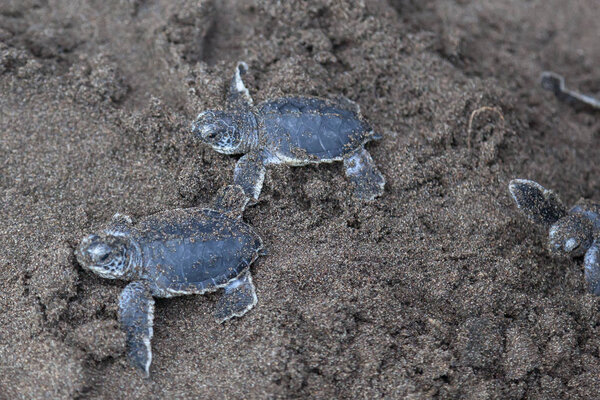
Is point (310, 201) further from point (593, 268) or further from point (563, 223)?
point (593, 268)

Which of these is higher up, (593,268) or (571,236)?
(571,236)

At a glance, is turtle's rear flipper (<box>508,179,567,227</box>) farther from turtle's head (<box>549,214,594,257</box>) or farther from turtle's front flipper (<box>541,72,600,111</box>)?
turtle's front flipper (<box>541,72,600,111</box>)

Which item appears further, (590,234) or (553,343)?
(590,234)


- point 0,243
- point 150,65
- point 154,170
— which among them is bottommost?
point 0,243

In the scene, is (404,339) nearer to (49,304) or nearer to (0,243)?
(49,304)

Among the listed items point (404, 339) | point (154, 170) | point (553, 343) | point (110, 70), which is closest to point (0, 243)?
point (154, 170)

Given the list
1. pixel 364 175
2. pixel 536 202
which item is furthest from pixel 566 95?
pixel 364 175

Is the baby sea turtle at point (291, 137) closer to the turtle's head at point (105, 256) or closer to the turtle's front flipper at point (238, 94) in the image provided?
the turtle's front flipper at point (238, 94)

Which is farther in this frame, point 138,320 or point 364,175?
point 364,175
